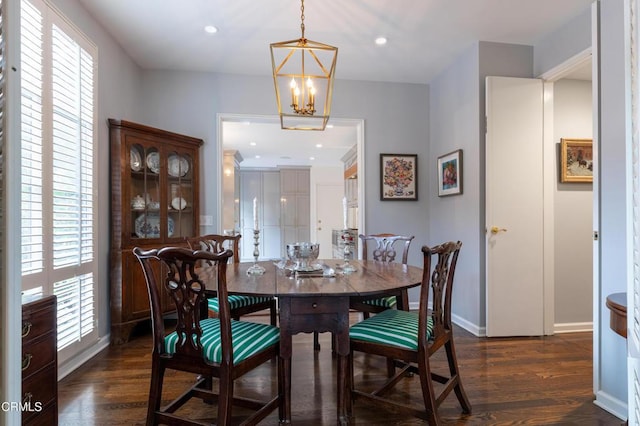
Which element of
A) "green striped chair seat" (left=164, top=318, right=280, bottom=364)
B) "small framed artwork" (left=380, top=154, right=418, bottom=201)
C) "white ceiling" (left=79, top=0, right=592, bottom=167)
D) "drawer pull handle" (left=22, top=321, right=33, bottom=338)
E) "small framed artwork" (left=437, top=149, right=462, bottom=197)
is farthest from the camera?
"small framed artwork" (left=380, top=154, right=418, bottom=201)

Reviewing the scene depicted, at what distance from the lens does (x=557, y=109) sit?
310 centimetres

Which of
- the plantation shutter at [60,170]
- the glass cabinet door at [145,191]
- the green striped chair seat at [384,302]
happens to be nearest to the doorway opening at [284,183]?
the glass cabinet door at [145,191]

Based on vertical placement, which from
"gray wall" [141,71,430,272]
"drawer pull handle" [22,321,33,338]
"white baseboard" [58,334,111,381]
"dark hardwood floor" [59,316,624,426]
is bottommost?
"dark hardwood floor" [59,316,624,426]

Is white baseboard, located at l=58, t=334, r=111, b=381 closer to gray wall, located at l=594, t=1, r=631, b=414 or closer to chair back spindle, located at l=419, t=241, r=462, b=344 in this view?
chair back spindle, located at l=419, t=241, r=462, b=344

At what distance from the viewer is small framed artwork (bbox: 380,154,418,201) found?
3730 mm

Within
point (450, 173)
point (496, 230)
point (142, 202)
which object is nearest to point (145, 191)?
point (142, 202)

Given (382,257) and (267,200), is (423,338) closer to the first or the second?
(382,257)

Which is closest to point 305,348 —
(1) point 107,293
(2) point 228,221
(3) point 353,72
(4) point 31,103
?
(1) point 107,293

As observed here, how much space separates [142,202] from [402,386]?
8.70 ft

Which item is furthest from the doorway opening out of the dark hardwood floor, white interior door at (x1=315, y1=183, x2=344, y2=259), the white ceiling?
the dark hardwood floor

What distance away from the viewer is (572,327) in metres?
3.05

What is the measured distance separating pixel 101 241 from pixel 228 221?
3.42m

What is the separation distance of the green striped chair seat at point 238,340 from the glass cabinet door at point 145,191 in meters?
1.68

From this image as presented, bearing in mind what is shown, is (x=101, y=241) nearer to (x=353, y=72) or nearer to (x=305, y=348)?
(x=305, y=348)
